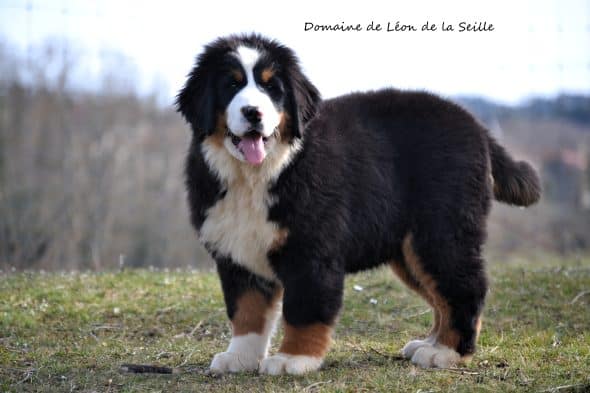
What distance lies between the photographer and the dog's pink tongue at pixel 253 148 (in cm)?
507

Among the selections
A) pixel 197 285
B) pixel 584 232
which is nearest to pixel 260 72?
pixel 197 285

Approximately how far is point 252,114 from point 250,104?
6cm

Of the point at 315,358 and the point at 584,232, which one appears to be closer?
the point at 315,358

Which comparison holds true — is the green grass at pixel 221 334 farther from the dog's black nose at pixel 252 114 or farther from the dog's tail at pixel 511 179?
the dog's black nose at pixel 252 114

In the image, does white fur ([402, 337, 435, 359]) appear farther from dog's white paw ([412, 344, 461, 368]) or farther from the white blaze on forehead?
the white blaze on forehead

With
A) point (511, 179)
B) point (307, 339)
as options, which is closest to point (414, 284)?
point (511, 179)

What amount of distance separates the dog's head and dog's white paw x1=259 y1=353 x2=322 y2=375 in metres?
1.19

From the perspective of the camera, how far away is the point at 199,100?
5332 millimetres

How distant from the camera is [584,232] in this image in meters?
16.0

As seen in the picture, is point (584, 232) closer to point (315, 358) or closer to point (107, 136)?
point (107, 136)

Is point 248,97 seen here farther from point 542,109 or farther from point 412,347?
point 542,109

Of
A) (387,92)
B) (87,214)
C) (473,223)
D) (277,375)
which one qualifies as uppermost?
(387,92)

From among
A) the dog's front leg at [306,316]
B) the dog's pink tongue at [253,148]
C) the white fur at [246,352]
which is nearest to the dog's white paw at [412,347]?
the dog's front leg at [306,316]

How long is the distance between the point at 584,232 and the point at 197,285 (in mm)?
9967
